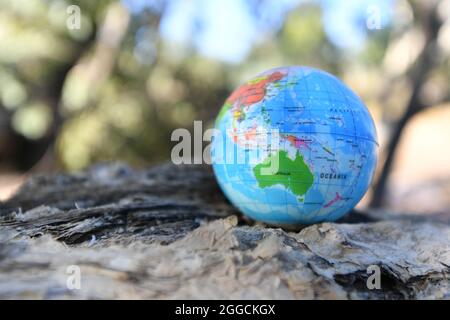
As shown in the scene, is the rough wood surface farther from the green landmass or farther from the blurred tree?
the blurred tree

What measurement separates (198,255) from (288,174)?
1.06 m

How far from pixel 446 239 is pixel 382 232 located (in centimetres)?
47

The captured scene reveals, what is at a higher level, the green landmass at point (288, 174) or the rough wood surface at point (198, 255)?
the green landmass at point (288, 174)

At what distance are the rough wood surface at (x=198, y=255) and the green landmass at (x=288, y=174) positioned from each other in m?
0.33

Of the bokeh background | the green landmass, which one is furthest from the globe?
the bokeh background

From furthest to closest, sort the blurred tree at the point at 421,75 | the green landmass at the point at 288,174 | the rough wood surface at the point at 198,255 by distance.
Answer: the blurred tree at the point at 421,75 → the green landmass at the point at 288,174 → the rough wood surface at the point at 198,255

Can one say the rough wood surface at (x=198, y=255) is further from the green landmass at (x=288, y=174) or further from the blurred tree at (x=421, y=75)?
the blurred tree at (x=421, y=75)

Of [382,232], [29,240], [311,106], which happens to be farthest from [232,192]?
[29,240]

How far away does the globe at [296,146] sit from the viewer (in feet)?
12.0

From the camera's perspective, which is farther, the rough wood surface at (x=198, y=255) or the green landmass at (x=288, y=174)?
the green landmass at (x=288, y=174)

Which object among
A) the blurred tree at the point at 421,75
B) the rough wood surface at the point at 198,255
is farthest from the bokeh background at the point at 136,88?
the rough wood surface at the point at 198,255

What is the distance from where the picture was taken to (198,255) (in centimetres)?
292

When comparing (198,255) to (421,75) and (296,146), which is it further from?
(421,75)

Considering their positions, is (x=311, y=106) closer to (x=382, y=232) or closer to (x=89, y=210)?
(x=382, y=232)
